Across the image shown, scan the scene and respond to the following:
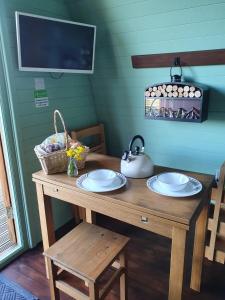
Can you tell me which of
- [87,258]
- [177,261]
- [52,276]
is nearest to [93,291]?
[87,258]

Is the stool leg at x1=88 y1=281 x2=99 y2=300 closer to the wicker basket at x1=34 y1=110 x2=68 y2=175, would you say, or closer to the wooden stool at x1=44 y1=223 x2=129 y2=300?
the wooden stool at x1=44 y1=223 x2=129 y2=300

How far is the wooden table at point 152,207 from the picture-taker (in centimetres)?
114

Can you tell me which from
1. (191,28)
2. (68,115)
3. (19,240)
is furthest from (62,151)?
(191,28)

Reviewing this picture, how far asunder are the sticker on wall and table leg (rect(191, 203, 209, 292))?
1462 mm

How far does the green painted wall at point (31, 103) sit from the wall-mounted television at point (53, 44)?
0.43ft

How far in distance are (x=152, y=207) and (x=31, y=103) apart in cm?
130

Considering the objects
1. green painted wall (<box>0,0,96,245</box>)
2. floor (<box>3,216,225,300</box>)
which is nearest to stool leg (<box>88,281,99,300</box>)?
floor (<box>3,216,225,300</box>)

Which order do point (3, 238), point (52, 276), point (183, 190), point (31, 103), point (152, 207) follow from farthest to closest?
1. point (3, 238)
2. point (31, 103)
3. point (52, 276)
4. point (183, 190)
5. point (152, 207)

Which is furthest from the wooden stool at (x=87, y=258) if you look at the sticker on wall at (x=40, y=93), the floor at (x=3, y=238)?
the sticker on wall at (x=40, y=93)

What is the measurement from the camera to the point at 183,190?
1281 millimetres

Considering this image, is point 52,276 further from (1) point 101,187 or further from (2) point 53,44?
(2) point 53,44

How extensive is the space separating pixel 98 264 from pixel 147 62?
1.58 metres

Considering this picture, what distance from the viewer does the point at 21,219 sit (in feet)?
6.62

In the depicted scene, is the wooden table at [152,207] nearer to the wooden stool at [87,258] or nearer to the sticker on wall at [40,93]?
the wooden stool at [87,258]
